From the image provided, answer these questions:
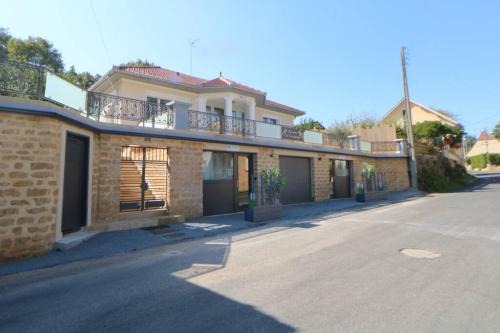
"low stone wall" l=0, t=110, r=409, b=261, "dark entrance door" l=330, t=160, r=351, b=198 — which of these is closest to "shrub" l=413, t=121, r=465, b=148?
"dark entrance door" l=330, t=160, r=351, b=198

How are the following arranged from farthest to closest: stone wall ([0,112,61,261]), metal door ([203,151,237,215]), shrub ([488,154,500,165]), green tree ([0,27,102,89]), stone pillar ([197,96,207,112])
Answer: shrub ([488,154,500,165]), green tree ([0,27,102,89]), stone pillar ([197,96,207,112]), metal door ([203,151,237,215]), stone wall ([0,112,61,261])

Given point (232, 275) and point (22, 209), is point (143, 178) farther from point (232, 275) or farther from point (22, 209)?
point (232, 275)

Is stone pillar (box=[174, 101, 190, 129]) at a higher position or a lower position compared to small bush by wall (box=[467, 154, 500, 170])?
lower

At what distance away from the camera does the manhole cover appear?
15.5 ft

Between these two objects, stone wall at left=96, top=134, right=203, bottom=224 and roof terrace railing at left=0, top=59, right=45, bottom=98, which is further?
stone wall at left=96, top=134, right=203, bottom=224

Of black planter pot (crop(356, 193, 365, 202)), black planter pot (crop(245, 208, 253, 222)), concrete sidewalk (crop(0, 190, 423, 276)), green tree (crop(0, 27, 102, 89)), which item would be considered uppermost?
green tree (crop(0, 27, 102, 89))

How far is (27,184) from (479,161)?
229 feet

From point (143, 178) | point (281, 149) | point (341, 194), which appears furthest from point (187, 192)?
point (341, 194)

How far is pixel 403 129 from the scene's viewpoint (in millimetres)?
23812

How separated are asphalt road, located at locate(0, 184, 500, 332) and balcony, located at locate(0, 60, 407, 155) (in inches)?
168

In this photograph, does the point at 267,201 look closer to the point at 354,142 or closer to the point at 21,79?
the point at 21,79

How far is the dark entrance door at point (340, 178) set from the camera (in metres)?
16.1

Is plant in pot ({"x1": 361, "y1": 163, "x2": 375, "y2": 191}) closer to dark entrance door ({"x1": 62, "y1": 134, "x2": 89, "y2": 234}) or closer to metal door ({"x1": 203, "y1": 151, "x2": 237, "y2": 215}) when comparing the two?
metal door ({"x1": 203, "y1": 151, "x2": 237, "y2": 215})

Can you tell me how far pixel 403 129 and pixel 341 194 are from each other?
41.3 ft
